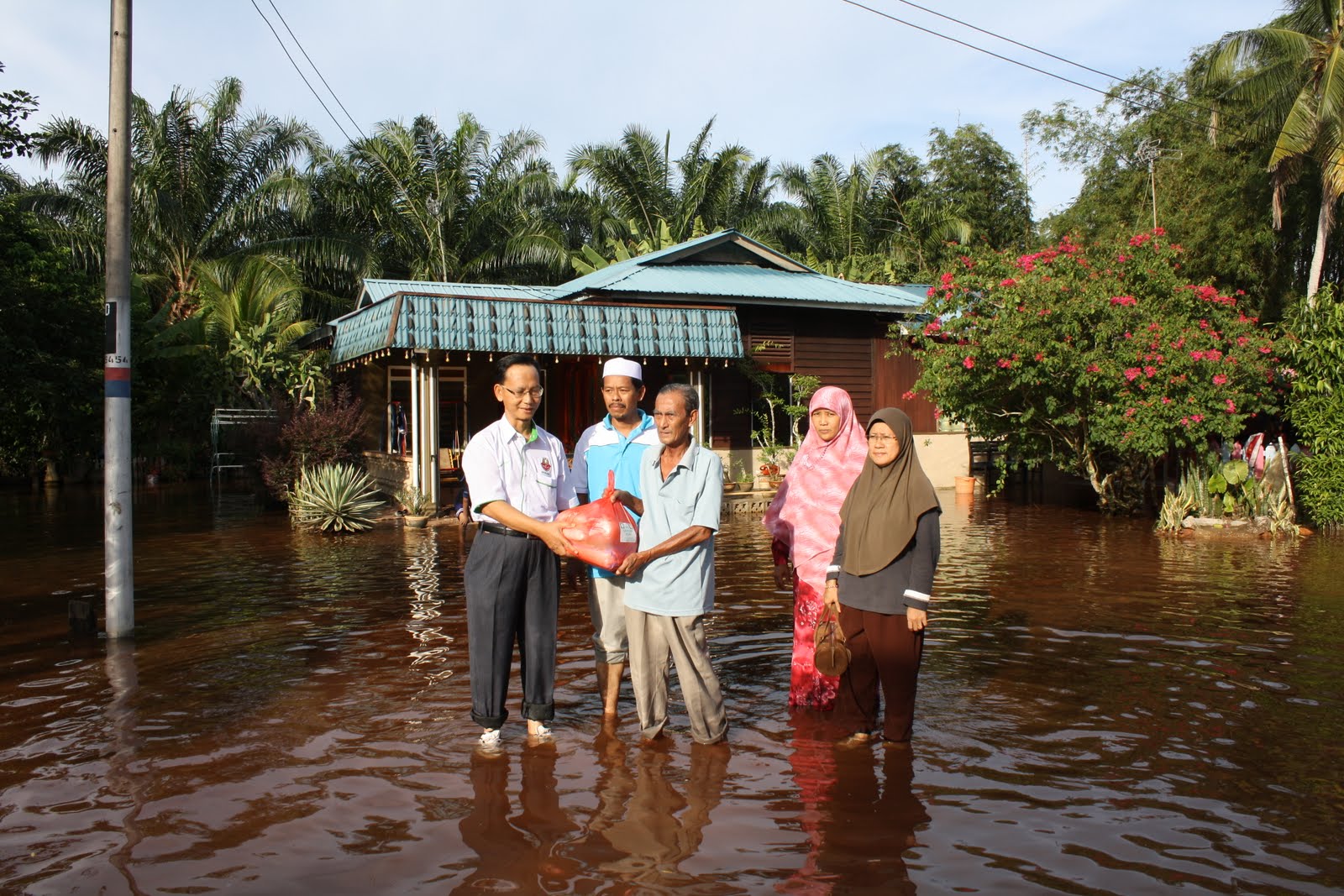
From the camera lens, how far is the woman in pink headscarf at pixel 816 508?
227 inches

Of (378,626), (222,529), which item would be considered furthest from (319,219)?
(378,626)

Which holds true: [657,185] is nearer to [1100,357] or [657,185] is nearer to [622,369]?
[1100,357]

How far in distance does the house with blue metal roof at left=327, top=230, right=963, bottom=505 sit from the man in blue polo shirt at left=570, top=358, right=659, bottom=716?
11.4m

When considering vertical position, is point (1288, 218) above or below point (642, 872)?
above

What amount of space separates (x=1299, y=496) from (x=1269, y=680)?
1025 cm

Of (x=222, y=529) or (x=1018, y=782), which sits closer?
(x=1018, y=782)

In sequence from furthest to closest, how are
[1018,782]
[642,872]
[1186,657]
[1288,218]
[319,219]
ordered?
[319,219], [1288,218], [1186,657], [1018,782], [642,872]

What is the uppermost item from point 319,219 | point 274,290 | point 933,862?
point 319,219

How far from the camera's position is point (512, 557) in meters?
5.03

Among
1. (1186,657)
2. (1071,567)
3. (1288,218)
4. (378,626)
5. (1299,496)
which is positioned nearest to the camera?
(1186,657)

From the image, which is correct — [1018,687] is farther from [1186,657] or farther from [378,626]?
[378,626]

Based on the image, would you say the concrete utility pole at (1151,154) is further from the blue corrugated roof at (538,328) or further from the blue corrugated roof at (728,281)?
the blue corrugated roof at (538,328)

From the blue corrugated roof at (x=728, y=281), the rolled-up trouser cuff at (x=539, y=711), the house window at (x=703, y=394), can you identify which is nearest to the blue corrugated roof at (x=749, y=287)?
the blue corrugated roof at (x=728, y=281)

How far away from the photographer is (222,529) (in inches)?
632
